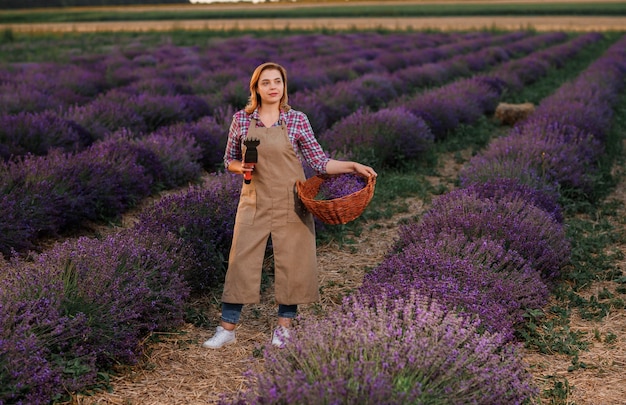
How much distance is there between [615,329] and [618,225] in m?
2.30

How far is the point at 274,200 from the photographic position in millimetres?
3568

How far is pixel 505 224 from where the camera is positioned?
14.8 feet

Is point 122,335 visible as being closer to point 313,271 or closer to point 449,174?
point 313,271

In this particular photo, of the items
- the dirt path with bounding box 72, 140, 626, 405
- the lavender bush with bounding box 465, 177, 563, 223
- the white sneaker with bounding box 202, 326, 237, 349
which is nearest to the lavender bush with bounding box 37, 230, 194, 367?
the dirt path with bounding box 72, 140, 626, 405

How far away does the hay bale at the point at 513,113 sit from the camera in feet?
35.7

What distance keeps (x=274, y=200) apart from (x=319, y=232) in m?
2.06

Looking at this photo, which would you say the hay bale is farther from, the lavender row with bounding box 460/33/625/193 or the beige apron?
the beige apron

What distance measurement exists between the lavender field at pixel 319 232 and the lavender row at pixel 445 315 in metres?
0.01

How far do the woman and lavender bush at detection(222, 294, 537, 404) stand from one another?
2.28 feet


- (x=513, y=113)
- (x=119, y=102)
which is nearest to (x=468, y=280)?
(x=119, y=102)

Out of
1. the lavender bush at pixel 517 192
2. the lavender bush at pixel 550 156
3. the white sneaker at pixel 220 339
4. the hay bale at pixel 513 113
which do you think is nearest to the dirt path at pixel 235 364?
the white sneaker at pixel 220 339

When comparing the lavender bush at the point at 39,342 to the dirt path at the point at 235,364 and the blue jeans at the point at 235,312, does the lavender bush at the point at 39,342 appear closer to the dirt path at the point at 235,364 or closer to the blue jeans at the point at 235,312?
the dirt path at the point at 235,364

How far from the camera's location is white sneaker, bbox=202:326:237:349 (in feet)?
12.2

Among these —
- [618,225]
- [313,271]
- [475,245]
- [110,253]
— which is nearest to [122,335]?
[110,253]
